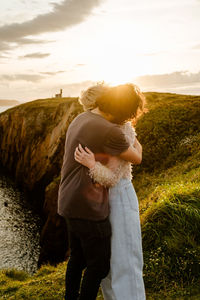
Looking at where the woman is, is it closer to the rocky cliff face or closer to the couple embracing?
the couple embracing

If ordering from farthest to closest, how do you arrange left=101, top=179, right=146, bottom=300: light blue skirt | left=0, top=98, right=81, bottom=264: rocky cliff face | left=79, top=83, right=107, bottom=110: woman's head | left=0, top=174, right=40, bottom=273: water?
left=0, top=174, right=40, bottom=273: water
left=0, top=98, right=81, bottom=264: rocky cliff face
left=101, top=179, right=146, bottom=300: light blue skirt
left=79, top=83, right=107, bottom=110: woman's head

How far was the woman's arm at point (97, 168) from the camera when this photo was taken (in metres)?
3.30

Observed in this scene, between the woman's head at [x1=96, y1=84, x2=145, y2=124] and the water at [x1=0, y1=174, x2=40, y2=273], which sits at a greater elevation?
the woman's head at [x1=96, y1=84, x2=145, y2=124]

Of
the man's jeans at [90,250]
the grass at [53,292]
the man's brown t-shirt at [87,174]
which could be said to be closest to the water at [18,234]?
the grass at [53,292]

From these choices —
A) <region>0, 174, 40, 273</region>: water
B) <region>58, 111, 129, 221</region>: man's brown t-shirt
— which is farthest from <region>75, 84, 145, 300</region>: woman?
<region>0, 174, 40, 273</region>: water

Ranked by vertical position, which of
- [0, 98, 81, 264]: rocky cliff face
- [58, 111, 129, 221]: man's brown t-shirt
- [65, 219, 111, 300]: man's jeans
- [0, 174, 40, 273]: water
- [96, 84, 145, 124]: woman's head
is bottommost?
[0, 174, 40, 273]: water

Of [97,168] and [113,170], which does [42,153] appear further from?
[97,168]

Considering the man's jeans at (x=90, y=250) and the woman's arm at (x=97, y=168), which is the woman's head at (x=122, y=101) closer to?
the woman's arm at (x=97, y=168)

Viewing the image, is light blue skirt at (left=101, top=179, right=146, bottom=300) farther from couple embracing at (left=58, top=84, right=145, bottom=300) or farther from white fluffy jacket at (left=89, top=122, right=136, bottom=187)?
white fluffy jacket at (left=89, top=122, right=136, bottom=187)

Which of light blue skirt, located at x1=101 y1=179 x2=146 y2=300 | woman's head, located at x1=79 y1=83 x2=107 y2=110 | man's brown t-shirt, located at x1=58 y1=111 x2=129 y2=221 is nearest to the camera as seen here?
man's brown t-shirt, located at x1=58 y1=111 x2=129 y2=221

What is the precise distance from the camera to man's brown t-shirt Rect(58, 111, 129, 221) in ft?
10.8

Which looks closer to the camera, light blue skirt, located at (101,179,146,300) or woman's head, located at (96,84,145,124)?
woman's head, located at (96,84,145,124)

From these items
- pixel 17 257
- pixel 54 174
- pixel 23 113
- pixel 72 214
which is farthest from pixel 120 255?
pixel 23 113

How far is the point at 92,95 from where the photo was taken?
3.51 m
